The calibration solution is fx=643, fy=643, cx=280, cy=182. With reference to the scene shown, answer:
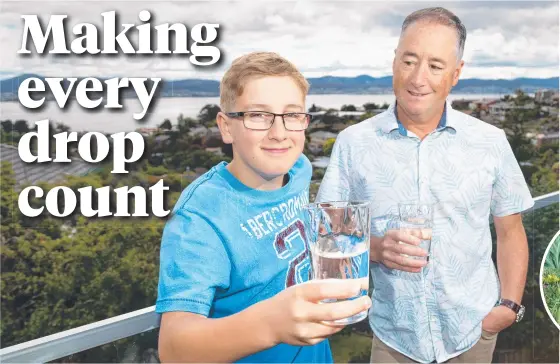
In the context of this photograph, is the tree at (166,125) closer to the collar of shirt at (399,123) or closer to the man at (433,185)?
the man at (433,185)

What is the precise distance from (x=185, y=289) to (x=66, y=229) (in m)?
1.14

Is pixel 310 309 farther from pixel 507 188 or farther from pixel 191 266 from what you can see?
pixel 507 188

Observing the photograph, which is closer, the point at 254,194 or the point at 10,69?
the point at 254,194

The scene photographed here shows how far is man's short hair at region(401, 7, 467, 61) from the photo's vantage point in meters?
1.99

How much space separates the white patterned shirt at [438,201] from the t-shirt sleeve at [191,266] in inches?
25.5

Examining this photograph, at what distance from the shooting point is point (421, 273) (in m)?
1.99

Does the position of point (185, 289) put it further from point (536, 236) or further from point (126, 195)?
point (536, 236)

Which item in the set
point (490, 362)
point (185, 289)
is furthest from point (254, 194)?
point (490, 362)

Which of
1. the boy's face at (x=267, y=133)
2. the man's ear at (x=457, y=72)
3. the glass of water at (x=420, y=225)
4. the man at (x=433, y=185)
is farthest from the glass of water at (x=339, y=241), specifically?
the man's ear at (x=457, y=72)

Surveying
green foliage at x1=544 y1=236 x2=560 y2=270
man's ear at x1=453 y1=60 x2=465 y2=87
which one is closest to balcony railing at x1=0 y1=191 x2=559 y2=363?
man's ear at x1=453 y1=60 x2=465 y2=87

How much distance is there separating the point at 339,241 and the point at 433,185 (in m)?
0.82

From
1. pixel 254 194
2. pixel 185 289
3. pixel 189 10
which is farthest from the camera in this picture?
pixel 189 10

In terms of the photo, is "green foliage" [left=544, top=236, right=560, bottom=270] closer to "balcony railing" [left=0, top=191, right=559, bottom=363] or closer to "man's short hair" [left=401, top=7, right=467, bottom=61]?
"man's short hair" [left=401, top=7, right=467, bottom=61]

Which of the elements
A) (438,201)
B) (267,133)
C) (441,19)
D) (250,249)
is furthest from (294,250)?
(441,19)
